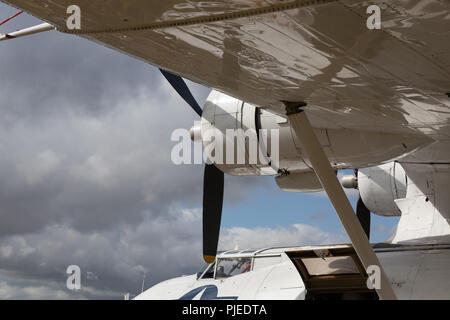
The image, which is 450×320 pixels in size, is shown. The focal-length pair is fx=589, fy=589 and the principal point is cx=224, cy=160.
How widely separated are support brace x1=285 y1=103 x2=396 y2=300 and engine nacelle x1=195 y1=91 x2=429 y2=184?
6.74 feet

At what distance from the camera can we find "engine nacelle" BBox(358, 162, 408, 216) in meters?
13.9

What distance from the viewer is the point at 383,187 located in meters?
14.0

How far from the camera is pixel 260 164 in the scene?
381 inches

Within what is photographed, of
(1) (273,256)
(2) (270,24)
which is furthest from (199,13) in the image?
(1) (273,256)

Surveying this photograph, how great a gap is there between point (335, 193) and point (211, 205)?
5166mm

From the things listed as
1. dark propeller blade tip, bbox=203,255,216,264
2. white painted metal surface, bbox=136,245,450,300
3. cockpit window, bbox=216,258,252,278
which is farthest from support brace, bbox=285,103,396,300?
cockpit window, bbox=216,258,252,278

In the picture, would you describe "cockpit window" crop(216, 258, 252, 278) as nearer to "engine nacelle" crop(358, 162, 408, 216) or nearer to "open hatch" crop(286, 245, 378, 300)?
"open hatch" crop(286, 245, 378, 300)

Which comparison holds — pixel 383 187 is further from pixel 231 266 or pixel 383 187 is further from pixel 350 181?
pixel 231 266

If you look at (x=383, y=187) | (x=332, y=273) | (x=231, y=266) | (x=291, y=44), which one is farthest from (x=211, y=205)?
(x=291, y=44)

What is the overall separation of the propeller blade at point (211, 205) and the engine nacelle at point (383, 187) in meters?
4.35

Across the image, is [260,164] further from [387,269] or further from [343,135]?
[387,269]

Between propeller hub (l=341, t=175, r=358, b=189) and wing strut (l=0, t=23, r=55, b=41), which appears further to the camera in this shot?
propeller hub (l=341, t=175, r=358, b=189)

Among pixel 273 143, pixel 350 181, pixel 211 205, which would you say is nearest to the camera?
pixel 273 143
